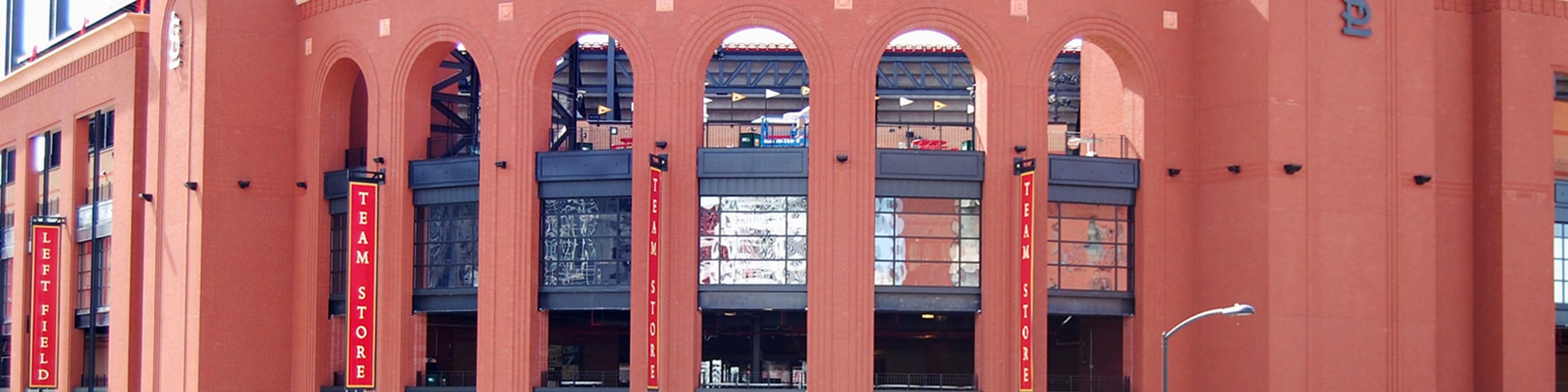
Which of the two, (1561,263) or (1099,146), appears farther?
(1561,263)

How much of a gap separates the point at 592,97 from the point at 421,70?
2099 cm

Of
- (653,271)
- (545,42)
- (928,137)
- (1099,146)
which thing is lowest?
(653,271)

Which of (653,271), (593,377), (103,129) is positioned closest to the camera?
(653,271)

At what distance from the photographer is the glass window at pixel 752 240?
57.7m

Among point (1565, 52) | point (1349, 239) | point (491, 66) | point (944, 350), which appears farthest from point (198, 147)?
point (1565, 52)

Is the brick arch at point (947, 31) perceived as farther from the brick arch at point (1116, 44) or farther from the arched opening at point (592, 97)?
the arched opening at point (592, 97)

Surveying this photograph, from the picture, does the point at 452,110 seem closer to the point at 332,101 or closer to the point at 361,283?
the point at 332,101

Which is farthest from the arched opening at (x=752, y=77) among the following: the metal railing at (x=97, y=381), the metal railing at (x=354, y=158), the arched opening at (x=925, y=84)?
the metal railing at (x=97, y=381)

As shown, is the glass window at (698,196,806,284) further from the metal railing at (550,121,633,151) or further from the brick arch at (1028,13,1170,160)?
the metal railing at (550,121,633,151)

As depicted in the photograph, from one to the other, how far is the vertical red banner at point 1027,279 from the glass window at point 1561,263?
17.6 m

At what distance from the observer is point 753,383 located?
58719mm

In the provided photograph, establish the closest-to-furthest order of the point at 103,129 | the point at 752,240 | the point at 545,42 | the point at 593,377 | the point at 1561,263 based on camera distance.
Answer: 1. the point at 752,240
2. the point at 545,42
3. the point at 1561,263
4. the point at 103,129
5. the point at 593,377

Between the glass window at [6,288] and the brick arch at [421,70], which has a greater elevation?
the brick arch at [421,70]

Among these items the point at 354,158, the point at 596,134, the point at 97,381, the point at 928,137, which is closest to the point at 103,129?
the point at 97,381
